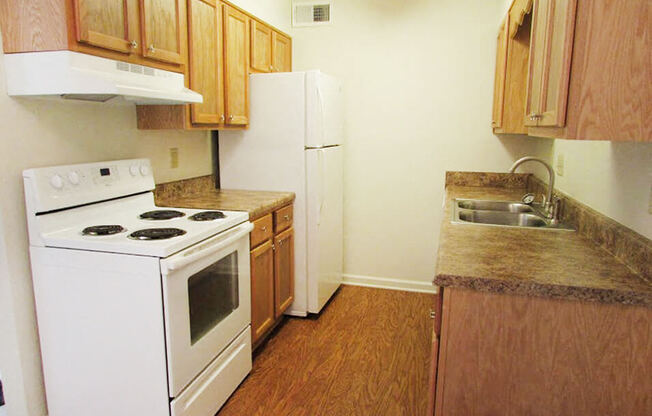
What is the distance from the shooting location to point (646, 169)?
4.81 ft

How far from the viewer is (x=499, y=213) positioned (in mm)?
2672

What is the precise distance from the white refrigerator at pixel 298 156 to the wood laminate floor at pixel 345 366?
305 millimetres

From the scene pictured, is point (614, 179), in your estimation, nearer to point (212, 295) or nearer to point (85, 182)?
point (212, 295)

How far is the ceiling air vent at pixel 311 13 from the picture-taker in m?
3.69

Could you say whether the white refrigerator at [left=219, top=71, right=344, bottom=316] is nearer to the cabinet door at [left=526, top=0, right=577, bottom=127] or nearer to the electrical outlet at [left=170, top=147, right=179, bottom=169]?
the electrical outlet at [left=170, top=147, right=179, bottom=169]

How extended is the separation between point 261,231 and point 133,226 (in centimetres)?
80

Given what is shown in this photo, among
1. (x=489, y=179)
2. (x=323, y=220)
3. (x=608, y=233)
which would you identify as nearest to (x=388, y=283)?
(x=323, y=220)

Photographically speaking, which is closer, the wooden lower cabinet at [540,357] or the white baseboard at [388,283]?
the wooden lower cabinet at [540,357]

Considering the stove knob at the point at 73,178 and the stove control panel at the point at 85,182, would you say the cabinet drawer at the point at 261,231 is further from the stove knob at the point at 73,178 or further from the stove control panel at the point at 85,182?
the stove knob at the point at 73,178

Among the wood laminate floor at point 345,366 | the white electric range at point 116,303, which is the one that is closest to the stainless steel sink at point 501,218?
the wood laminate floor at point 345,366

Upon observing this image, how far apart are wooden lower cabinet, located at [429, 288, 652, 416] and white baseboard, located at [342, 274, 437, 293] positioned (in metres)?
2.42

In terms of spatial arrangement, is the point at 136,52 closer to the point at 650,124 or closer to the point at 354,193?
the point at 650,124

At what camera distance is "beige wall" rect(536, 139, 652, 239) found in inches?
57.7

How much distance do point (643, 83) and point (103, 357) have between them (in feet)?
6.75
